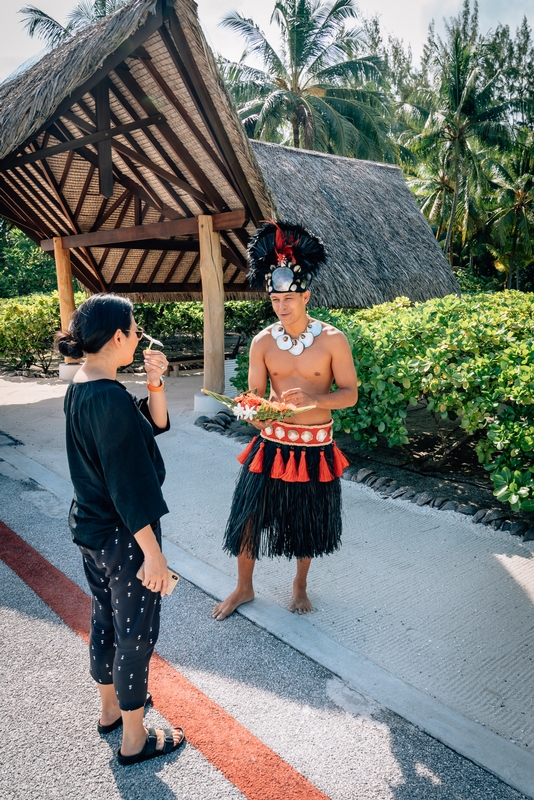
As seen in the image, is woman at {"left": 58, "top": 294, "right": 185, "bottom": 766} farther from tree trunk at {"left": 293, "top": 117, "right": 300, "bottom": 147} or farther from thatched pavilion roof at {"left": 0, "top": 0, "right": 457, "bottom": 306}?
tree trunk at {"left": 293, "top": 117, "right": 300, "bottom": 147}

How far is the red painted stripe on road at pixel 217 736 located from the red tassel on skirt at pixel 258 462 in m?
1.04

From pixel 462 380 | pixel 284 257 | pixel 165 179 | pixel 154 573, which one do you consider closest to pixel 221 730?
pixel 154 573

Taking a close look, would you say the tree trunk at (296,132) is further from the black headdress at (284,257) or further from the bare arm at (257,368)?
the bare arm at (257,368)

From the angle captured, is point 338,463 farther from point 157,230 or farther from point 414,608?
point 157,230

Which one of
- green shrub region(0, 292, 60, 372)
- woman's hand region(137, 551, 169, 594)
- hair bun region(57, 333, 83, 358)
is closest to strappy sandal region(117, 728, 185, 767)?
woman's hand region(137, 551, 169, 594)

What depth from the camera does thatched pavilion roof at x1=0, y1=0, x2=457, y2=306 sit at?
19.7 feet

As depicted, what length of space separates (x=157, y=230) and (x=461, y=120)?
78.9ft

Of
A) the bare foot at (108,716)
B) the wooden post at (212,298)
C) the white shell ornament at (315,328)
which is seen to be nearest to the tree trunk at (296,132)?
the wooden post at (212,298)

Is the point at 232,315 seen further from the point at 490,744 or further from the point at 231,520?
the point at 490,744

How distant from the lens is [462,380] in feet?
14.6

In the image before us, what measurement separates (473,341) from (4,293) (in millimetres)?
23593

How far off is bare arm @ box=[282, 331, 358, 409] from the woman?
90 cm

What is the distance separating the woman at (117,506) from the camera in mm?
1954

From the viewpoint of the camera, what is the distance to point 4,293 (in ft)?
79.4
